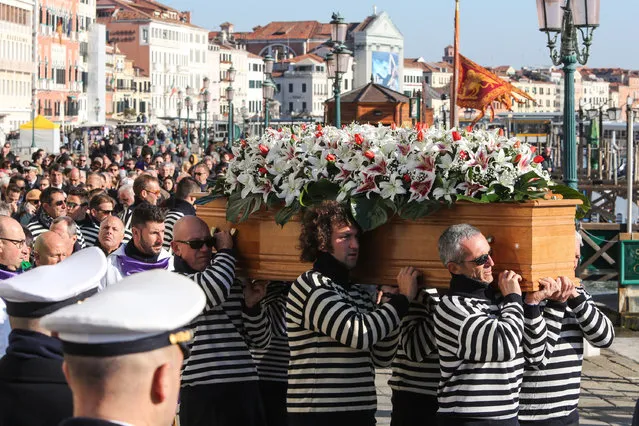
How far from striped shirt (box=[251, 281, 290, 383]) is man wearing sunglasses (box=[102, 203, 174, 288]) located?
88cm

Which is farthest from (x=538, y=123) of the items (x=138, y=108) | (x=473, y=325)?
(x=473, y=325)

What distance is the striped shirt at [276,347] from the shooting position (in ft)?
25.8

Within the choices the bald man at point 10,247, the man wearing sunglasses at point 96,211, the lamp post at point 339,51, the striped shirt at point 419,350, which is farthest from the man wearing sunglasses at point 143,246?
the lamp post at point 339,51

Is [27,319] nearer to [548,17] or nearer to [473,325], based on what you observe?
[473,325]

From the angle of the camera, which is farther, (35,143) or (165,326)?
(35,143)

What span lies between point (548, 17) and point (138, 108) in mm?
135534

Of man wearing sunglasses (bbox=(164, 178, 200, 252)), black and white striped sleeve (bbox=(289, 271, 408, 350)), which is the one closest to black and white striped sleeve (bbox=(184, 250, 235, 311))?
black and white striped sleeve (bbox=(289, 271, 408, 350))

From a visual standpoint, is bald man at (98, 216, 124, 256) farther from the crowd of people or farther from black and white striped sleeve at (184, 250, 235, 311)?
black and white striped sleeve at (184, 250, 235, 311)

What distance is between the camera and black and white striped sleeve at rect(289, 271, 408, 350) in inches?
258

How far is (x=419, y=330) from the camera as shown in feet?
23.7

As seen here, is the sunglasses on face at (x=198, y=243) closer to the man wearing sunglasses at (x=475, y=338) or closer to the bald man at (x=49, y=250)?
the bald man at (x=49, y=250)

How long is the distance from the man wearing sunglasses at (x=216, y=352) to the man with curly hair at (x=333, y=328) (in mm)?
615

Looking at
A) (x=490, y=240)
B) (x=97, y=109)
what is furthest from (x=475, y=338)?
(x=97, y=109)

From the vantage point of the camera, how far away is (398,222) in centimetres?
696
